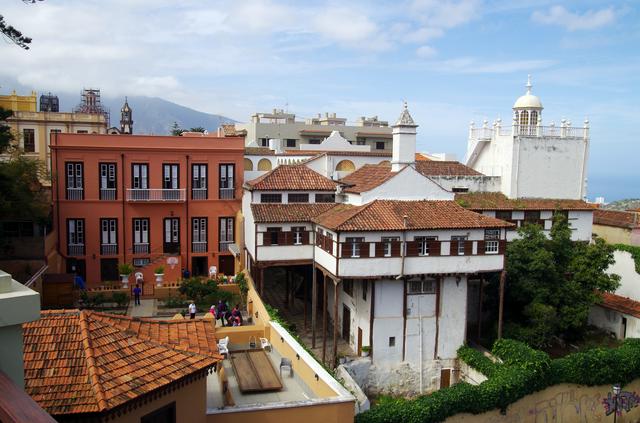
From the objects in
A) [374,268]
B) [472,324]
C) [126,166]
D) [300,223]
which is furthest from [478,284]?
[126,166]

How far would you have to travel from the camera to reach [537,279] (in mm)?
29547

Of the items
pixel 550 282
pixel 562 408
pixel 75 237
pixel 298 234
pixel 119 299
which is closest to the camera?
pixel 562 408

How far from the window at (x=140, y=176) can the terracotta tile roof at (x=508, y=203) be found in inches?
725

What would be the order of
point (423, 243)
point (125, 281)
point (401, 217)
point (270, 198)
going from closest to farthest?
1. point (423, 243)
2. point (401, 217)
3. point (270, 198)
4. point (125, 281)

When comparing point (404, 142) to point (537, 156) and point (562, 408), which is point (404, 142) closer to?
point (537, 156)

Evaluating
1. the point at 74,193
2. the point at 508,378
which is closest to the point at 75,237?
the point at 74,193

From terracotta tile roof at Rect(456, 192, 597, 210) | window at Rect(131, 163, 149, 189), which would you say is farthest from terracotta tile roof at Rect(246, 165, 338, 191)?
terracotta tile roof at Rect(456, 192, 597, 210)

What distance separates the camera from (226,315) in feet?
86.4

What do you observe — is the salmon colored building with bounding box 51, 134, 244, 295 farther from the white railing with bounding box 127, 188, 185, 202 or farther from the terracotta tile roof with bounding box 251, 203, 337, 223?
the terracotta tile roof with bounding box 251, 203, 337, 223

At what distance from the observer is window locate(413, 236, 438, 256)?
26359 millimetres

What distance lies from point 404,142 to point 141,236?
1658 centimetres

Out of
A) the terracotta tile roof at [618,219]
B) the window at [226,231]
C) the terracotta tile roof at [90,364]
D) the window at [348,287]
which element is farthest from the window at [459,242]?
the terracotta tile roof at [618,219]

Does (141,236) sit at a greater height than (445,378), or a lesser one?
greater

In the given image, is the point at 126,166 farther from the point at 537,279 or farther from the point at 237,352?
the point at 537,279
